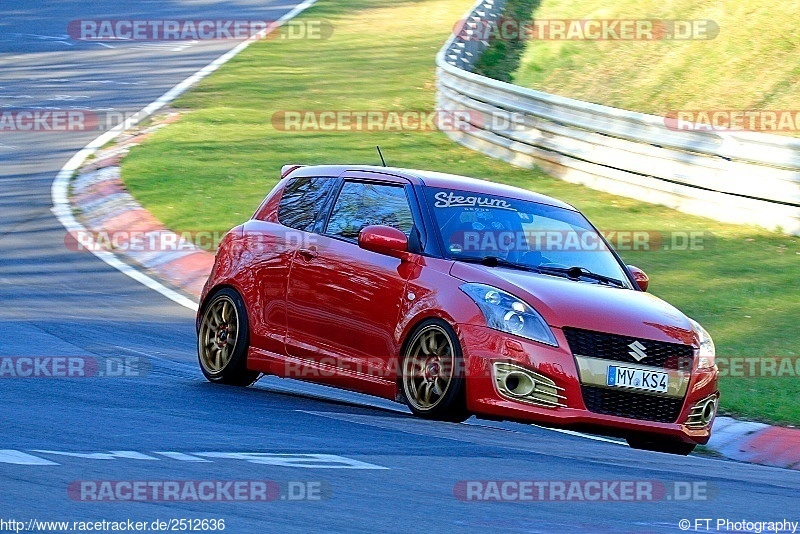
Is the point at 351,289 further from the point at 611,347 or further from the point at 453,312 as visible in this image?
the point at 611,347

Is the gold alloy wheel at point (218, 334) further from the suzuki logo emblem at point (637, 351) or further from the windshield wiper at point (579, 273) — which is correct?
the suzuki logo emblem at point (637, 351)

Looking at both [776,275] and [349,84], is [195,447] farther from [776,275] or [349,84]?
[349,84]

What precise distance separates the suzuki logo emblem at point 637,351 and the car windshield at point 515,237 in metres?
0.89

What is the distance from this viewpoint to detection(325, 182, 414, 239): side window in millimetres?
9727

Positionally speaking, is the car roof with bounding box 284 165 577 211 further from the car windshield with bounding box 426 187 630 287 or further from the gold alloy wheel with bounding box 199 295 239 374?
the gold alloy wheel with bounding box 199 295 239 374

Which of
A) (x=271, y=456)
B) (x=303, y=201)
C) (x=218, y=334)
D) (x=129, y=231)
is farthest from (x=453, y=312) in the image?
(x=129, y=231)

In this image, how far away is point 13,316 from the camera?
12.5m

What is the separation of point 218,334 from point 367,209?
1.54 meters

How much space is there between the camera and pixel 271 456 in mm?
7207

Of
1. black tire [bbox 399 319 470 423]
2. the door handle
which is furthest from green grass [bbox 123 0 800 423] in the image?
the door handle

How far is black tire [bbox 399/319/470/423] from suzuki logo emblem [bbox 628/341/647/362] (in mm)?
985

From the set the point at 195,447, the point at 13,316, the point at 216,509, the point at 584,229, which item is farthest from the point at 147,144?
the point at 216,509

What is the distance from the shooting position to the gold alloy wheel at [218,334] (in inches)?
414

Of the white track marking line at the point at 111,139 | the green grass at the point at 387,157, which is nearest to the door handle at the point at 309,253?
the green grass at the point at 387,157
